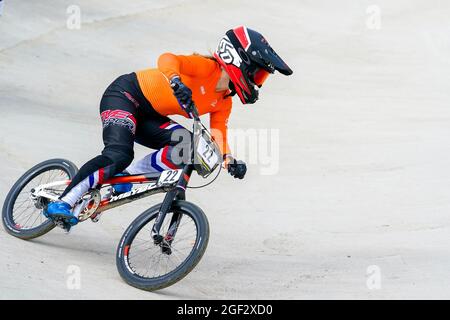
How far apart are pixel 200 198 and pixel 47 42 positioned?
552cm

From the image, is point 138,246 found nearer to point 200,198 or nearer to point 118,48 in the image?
Result: point 200,198

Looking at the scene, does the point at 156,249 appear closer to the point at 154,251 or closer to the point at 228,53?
the point at 154,251

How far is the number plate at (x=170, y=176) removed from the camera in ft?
19.4

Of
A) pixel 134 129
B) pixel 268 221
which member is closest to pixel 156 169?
pixel 134 129

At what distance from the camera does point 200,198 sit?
869 cm

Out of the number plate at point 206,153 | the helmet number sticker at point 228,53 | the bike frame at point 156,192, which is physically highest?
the helmet number sticker at point 228,53

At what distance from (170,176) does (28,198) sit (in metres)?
1.78

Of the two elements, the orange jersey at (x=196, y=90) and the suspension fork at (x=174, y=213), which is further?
the orange jersey at (x=196, y=90)

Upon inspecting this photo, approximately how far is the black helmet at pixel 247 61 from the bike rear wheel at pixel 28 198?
5.52 ft

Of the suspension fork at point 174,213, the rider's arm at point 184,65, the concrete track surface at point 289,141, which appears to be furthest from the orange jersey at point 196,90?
the suspension fork at point 174,213

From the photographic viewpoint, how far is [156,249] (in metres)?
6.38

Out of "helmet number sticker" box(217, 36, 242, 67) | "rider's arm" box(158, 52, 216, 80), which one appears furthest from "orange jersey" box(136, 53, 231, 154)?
"helmet number sticker" box(217, 36, 242, 67)

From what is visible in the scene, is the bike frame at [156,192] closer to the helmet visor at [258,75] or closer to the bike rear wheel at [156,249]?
the bike rear wheel at [156,249]

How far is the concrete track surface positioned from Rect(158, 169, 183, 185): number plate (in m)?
0.81
